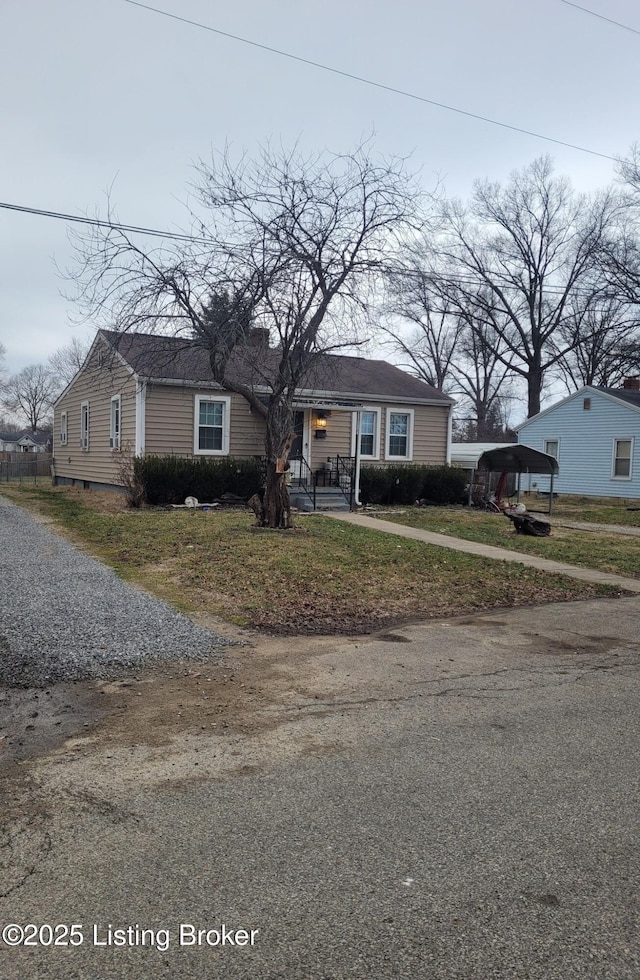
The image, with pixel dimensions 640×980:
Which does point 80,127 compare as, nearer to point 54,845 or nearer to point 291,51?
point 291,51

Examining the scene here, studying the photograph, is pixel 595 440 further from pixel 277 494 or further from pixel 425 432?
pixel 277 494

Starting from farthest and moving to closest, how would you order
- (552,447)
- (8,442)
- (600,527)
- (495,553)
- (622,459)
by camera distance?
1. (8,442)
2. (552,447)
3. (622,459)
4. (600,527)
5. (495,553)

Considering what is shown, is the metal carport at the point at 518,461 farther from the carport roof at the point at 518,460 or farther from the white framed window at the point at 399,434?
the white framed window at the point at 399,434

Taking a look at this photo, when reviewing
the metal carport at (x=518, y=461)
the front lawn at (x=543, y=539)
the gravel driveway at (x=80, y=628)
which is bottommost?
the gravel driveway at (x=80, y=628)

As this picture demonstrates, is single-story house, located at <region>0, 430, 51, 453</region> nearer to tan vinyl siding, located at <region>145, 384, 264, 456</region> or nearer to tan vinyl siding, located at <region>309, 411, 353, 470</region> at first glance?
tan vinyl siding, located at <region>145, 384, 264, 456</region>

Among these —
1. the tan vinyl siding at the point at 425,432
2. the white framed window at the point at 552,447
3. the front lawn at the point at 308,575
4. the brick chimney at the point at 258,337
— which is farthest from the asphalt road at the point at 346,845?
the white framed window at the point at 552,447

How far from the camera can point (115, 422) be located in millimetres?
20641

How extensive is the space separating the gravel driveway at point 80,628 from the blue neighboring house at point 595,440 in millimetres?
22459

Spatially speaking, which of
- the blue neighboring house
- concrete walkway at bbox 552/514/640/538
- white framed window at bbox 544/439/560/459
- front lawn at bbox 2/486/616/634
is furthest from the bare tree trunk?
white framed window at bbox 544/439/560/459

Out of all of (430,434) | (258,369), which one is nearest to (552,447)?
(430,434)

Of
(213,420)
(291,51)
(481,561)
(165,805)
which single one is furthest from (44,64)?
(165,805)

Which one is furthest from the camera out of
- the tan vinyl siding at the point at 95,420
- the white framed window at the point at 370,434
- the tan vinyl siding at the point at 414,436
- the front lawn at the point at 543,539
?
the white framed window at the point at 370,434

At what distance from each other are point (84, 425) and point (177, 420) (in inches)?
262

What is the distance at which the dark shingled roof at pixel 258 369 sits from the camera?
50.6 feet
